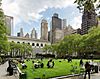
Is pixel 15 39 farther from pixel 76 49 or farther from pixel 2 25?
pixel 2 25

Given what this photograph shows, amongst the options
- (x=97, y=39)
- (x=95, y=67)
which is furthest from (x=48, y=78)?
(x=97, y=39)

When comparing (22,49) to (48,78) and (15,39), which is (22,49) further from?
(48,78)

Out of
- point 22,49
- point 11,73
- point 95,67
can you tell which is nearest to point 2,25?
point 11,73

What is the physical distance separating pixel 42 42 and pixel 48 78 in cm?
A: 15952

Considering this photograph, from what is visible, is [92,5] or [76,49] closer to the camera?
[92,5]


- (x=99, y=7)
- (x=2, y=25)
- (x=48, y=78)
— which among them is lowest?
(x=48, y=78)

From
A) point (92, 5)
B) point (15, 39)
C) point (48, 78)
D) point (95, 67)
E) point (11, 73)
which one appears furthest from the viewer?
point (15, 39)

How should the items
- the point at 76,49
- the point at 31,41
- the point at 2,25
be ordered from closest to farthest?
the point at 2,25
the point at 76,49
the point at 31,41

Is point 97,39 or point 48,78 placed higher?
point 97,39

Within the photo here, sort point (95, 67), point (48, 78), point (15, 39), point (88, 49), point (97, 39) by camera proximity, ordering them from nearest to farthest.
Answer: point (48, 78), point (95, 67), point (97, 39), point (88, 49), point (15, 39)

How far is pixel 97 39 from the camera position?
7525 centimetres

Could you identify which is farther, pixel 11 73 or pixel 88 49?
pixel 88 49

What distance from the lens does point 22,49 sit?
427ft

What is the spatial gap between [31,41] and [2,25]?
13323cm
